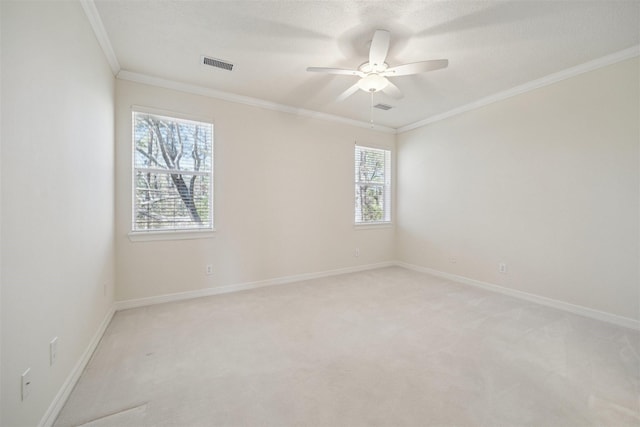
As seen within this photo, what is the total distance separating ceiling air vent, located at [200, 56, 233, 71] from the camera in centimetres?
280

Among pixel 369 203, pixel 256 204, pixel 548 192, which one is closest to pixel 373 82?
pixel 256 204

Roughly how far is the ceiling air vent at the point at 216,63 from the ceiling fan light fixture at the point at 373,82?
1482 millimetres

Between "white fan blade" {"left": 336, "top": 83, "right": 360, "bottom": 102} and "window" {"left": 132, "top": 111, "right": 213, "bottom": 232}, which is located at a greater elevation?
"white fan blade" {"left": 336, "top": 83, "right": 360, "bottom": 102}

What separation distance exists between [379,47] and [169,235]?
10.0 ft

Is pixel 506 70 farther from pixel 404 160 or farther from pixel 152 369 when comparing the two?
pixel 152 369

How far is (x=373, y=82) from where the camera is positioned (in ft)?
8.25

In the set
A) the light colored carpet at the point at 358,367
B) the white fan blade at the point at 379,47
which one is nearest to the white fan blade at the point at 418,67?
the white fan blade at the point at 379,47

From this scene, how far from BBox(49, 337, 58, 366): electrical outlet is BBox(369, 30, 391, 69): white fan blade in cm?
288

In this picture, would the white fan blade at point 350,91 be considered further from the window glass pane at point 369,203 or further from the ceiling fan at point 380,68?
the window glass pane at point 369,203

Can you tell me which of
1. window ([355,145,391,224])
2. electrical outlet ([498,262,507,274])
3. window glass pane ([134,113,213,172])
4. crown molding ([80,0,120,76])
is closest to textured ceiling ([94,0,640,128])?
crown molding ([80,0,120,76])

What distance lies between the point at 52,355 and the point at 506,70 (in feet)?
15.0

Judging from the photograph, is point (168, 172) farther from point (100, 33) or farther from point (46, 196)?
point (46, 196)

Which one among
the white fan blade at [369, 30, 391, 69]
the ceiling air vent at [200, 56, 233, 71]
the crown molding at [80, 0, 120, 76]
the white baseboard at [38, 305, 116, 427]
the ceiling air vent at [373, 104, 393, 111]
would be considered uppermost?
the ceiling air vent at [373, 104, 393, 111]

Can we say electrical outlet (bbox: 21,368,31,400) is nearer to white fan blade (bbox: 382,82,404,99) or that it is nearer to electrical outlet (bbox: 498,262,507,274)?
white fan blade (bbox: 382,82,404,99)
